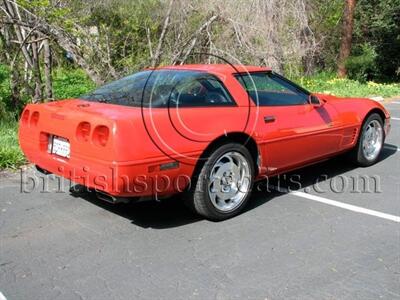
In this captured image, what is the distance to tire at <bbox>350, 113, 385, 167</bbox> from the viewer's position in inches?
241

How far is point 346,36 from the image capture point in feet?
58.9

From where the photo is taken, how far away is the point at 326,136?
5426 mm

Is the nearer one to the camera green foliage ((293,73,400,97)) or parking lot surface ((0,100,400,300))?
parking lot surface ((0,100,400,300))

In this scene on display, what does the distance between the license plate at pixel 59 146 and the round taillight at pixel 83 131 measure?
188 mm

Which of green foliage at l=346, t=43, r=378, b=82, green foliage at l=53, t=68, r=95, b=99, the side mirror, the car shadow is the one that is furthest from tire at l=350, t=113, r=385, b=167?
green foliage at l=346, t=43, r=378, b=82

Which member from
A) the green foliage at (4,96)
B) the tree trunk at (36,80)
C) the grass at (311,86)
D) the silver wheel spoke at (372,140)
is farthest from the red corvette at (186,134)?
the grass at (311,86)

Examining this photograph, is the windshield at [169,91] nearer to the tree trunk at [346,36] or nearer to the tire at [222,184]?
the tire at [222,184]

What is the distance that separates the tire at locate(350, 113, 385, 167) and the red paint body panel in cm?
101

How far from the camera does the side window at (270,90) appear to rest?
15.8 ft

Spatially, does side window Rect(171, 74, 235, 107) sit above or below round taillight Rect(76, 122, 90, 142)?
above

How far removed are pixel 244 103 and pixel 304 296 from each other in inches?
80.2

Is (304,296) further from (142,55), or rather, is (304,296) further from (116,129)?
(142,55)

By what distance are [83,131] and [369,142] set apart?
3937 mm

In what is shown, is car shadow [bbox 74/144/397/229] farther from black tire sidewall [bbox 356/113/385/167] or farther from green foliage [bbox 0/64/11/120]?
green foliage [bbox 0/64/11/120]
